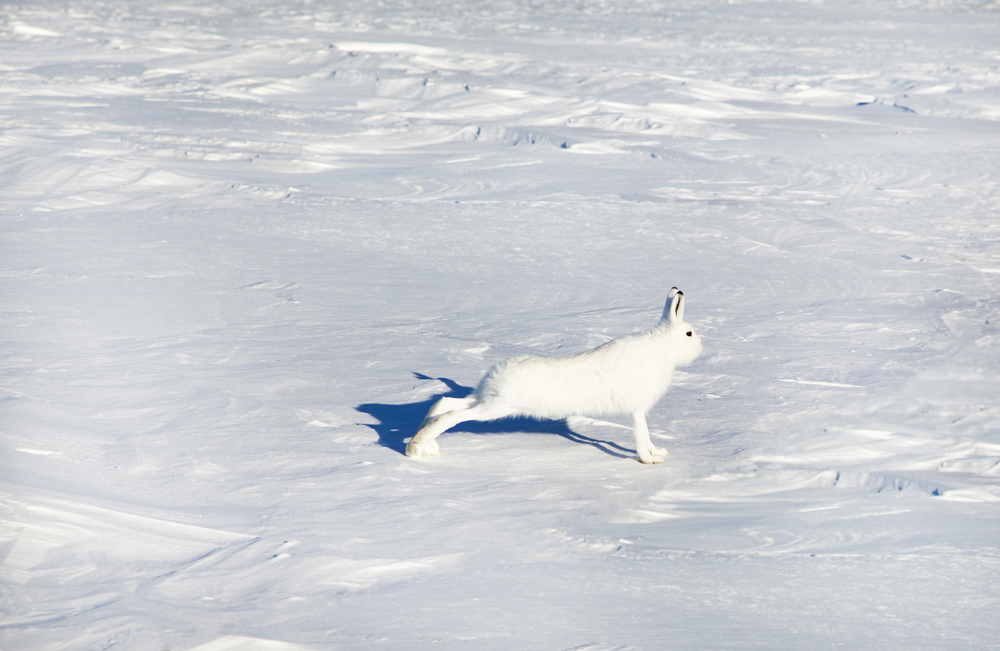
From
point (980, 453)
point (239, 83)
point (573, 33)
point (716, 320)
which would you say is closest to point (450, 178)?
point (716, 320)

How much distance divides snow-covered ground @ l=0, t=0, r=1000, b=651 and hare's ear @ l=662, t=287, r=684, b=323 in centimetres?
67

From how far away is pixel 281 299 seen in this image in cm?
723

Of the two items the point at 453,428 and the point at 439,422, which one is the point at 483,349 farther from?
the point at 439,422

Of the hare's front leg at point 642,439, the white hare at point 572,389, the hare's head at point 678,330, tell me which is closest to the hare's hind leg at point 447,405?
the white hare at point 572,389

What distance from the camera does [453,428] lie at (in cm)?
532

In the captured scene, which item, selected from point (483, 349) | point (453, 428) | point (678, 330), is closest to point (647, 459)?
point (678, 330)

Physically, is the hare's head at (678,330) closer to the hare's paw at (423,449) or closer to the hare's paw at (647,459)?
the hare's paw at (647,459)

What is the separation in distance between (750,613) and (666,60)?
14.3 meters

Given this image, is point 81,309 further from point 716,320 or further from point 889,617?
point 889,617

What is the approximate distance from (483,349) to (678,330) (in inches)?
68.6

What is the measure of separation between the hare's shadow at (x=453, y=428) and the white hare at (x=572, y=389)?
0.84 feet

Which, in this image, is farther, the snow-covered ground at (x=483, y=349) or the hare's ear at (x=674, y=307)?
the hare's ear at (x=674, y=307)

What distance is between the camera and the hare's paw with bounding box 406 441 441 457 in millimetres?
4742

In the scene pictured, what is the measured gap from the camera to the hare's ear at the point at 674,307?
16.1ft
